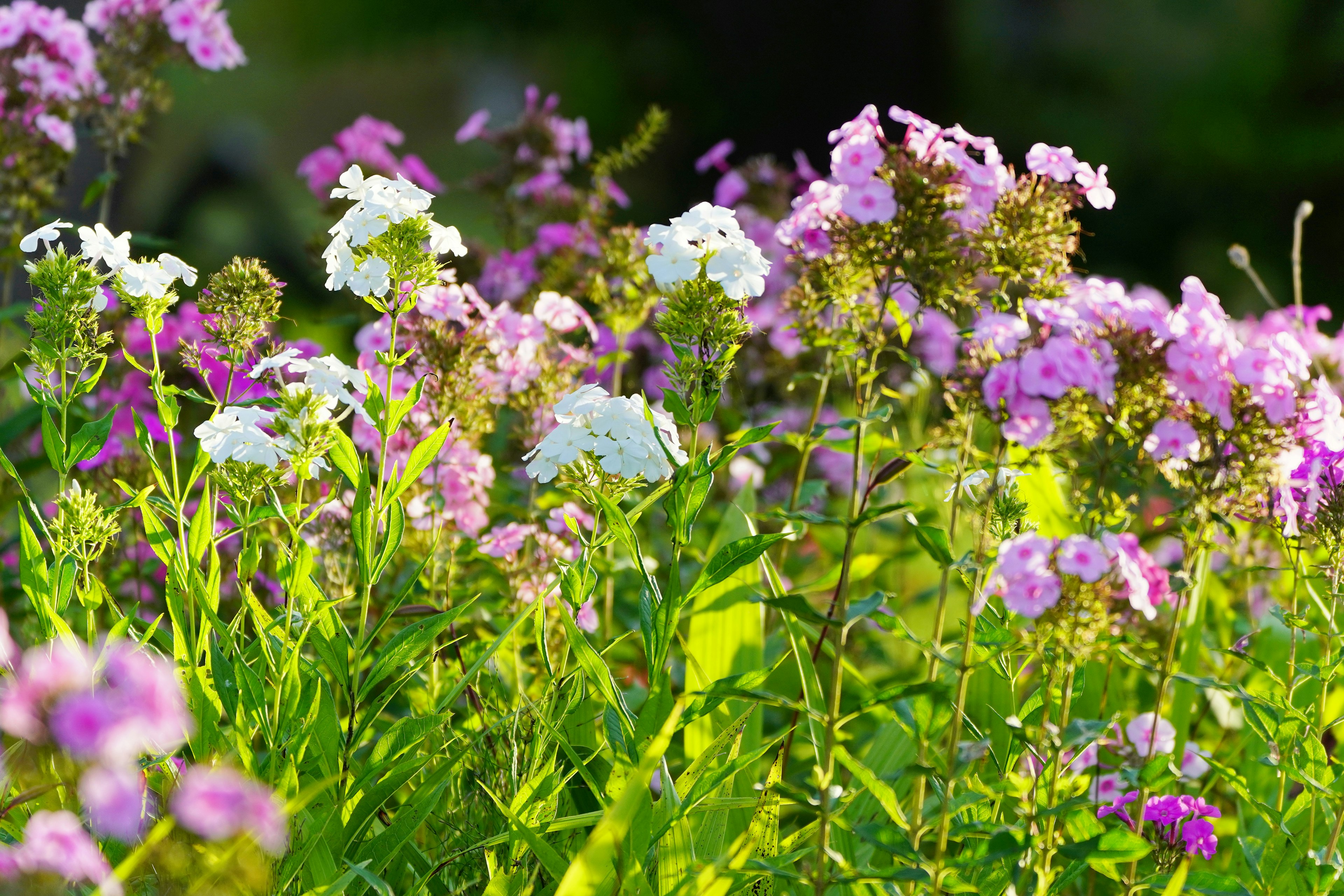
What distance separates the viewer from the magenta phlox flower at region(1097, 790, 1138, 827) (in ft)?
5.61

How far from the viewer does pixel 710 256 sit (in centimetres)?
142

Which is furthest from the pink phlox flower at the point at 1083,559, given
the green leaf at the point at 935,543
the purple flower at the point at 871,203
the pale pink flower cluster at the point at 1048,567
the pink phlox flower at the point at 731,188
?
the pink phlox flower at the point at 731,188

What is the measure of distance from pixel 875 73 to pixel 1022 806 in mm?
10708

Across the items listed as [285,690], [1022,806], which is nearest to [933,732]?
[1022,806]

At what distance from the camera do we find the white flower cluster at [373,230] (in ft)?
4.76

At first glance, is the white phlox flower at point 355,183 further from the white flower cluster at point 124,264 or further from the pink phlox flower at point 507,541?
the pink phlox flower at point 507,541

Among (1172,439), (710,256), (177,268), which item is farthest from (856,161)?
(177,268)

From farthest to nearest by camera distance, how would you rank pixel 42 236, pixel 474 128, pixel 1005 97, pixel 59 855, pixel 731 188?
pixel 1005 97 < pixel 474 128 < pixel 731 188 < pixel 42 236 < pixel 59 855

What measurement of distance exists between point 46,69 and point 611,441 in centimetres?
244

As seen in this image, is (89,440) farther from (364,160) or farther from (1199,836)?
(364,160)

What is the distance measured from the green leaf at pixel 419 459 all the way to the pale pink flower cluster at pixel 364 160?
A: 2.13m

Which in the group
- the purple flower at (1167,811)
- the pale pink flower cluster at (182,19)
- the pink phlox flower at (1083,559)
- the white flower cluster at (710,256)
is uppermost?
the pale pink flower cluster at (182,19)

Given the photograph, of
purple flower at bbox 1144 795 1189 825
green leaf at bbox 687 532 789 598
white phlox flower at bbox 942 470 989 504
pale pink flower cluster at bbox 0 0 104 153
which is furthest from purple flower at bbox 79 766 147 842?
pale pink flower cluster at bbox 0 0 104 153

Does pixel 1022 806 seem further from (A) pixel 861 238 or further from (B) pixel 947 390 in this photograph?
(A) pixel 861 238
